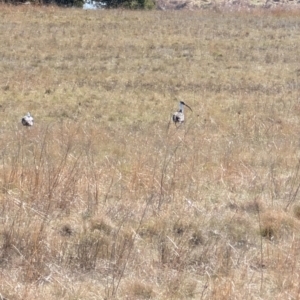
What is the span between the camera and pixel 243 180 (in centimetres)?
625

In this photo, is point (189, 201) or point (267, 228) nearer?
point (267, 228)

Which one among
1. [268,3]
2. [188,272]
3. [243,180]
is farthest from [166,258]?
[268,3]

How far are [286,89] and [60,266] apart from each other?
10740 mm

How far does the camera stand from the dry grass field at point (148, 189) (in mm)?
4164

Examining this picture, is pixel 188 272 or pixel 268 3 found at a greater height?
pixel 268 3

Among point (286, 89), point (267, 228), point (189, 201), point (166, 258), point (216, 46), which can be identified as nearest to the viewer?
point (166, 258)

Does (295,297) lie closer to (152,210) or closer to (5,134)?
(152,210)

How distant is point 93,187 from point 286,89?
942 cm

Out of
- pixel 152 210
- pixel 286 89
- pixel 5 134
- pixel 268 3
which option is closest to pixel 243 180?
pixel 152 210

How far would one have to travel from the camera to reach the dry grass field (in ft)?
13.7

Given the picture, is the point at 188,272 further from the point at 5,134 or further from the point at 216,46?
the point at 216,46

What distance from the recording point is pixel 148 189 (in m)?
5.75

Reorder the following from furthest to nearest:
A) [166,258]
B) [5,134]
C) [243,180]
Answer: [5,134] → [243,180] → [166,258]

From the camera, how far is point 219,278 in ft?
13.6
